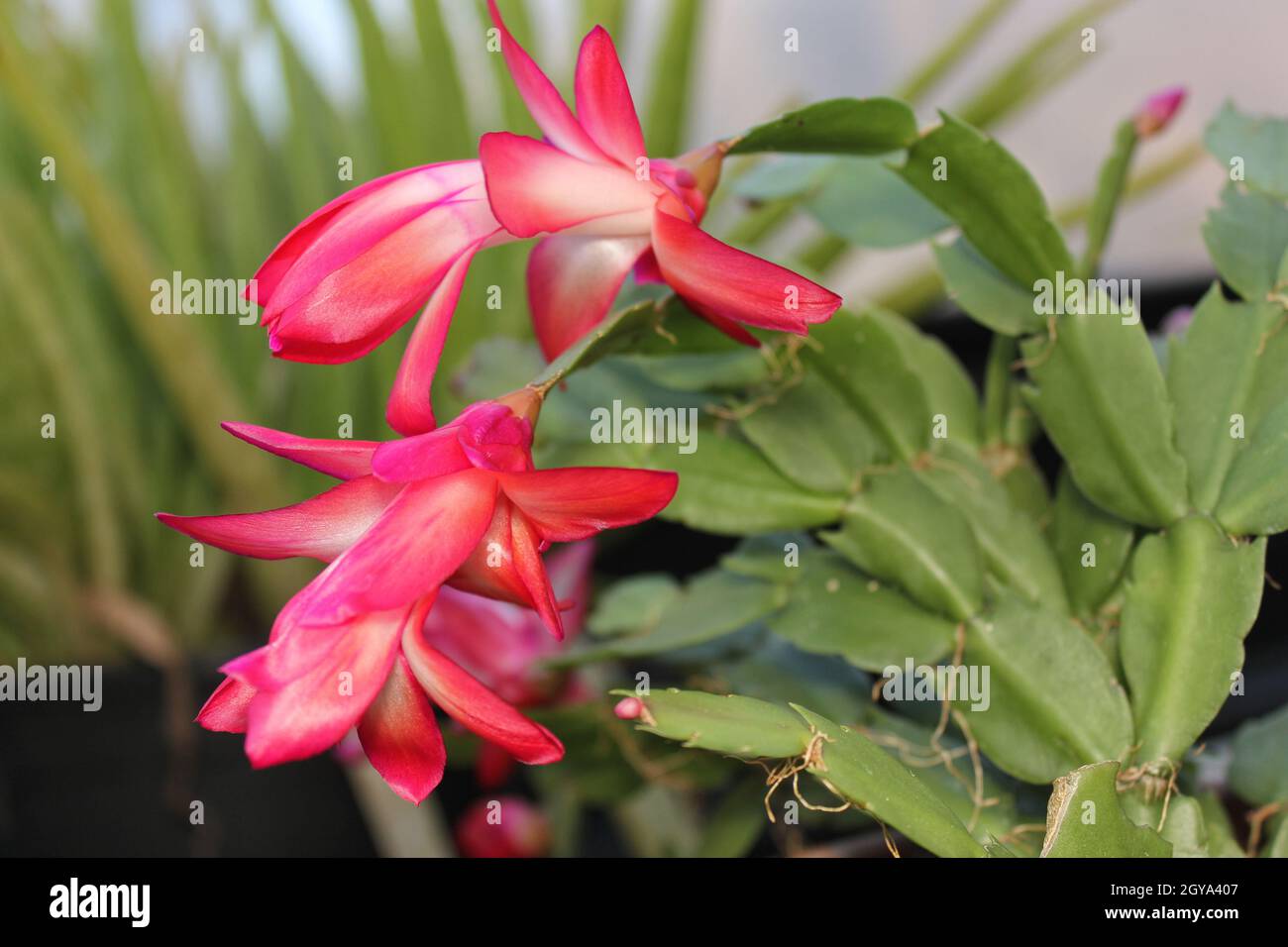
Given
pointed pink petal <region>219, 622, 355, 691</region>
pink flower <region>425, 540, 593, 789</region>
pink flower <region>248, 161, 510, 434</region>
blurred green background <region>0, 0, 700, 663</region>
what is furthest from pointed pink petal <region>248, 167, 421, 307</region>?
blurred green background <region>0, 0, 700, 663</region>

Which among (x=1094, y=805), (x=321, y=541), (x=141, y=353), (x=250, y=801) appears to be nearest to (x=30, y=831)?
(x=250, y=801)

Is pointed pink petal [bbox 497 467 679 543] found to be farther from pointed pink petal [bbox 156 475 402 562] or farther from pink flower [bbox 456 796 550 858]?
pink flower [bbox 456 796 550 858]

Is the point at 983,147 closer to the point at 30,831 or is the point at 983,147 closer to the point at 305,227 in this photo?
the point at 305,227

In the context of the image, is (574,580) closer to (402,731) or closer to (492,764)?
(492,764)

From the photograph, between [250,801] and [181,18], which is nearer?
[250,801]

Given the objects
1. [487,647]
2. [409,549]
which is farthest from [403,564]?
[487,647]

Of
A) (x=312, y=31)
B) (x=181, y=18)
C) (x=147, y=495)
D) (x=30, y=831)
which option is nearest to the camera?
(x=30, y=831)
